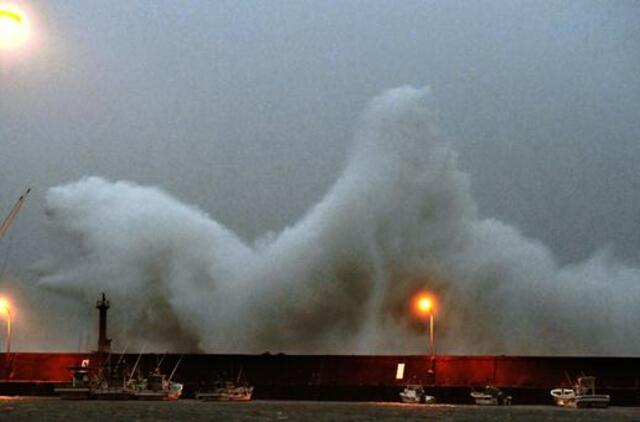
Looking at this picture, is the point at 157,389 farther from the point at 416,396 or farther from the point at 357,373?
the point at 416,396

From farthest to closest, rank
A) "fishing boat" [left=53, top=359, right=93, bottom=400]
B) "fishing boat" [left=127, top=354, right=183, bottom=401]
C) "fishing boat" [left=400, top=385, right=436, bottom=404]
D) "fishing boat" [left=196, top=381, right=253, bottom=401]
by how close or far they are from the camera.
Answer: "fishing boat" [left=127, top=354, right=183, bottom=401], "fishing boat" [left=53, top=359, right=93, bottom=400], "fishing boat" [left=196, top=381, right=253, bottom=401], "fishing boat" [left=400, top=385, right=436, bottom=404]

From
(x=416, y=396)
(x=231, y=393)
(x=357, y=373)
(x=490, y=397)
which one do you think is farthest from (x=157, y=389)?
(x=490, y=397)

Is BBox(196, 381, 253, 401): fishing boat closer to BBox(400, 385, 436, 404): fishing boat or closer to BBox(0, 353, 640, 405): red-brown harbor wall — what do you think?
BBox(0, 353, 640, 405): red-brown harbor wall

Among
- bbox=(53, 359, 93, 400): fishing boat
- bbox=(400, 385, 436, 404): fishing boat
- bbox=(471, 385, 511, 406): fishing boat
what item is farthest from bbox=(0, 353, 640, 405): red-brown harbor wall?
bbox=(53, 359, 93, 400): fishing boat

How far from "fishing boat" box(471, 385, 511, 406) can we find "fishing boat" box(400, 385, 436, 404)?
3188mm

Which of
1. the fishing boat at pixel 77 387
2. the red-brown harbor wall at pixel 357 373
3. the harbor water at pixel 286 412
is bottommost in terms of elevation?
the harbor water at pixel 286 412

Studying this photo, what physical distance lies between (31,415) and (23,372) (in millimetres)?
31709

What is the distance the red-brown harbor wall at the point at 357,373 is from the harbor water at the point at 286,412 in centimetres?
220

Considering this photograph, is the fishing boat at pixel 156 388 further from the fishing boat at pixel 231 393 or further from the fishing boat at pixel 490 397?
the fishing boat at pixel 490 397

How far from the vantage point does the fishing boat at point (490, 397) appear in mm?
93125

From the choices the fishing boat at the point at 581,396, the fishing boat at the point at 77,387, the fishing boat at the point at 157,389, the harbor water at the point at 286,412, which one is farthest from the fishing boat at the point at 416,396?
the fishing boat at the point at 77,387

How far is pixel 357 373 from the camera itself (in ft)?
333

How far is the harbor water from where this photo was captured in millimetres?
77125

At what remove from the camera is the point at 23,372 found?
10900 cm
